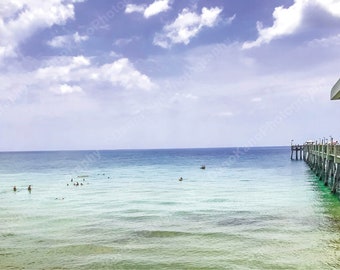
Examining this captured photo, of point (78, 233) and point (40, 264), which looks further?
point (78, 233)

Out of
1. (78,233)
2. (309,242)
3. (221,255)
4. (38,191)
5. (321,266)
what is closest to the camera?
(321,266)

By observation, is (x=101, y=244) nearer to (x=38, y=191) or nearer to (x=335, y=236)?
(x=335, y=236)

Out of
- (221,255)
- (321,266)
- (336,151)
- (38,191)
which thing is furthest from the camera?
(38,191)

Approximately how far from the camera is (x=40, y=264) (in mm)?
13539

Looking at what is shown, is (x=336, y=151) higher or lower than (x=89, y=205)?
higher

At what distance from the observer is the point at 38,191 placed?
38.6 m

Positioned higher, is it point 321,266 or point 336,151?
point 336,151

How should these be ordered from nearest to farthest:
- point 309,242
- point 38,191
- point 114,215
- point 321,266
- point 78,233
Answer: point 321,266 < point 309,242 < point 78,233 < point 114,215 < point 38,191

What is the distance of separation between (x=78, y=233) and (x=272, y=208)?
39.5 feet

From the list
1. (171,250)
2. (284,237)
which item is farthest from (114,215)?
(284,237)

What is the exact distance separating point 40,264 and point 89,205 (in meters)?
14.5

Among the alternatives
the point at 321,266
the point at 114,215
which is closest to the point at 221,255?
the point at 321,266

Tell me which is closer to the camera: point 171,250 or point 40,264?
point 40,264

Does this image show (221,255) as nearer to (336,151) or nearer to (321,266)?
(321,266)
